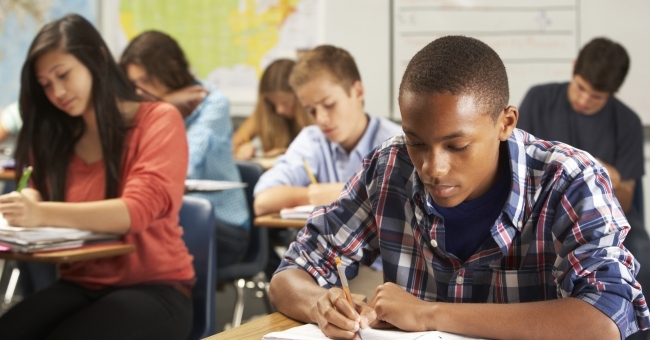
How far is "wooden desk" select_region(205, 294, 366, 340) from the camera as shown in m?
1.14

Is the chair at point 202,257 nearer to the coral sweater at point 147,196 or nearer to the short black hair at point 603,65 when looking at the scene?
the coral sweater at point 147,196

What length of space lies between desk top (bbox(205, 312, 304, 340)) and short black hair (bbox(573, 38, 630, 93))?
2595 mm

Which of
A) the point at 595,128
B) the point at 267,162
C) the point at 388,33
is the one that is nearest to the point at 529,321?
the point at 595,128

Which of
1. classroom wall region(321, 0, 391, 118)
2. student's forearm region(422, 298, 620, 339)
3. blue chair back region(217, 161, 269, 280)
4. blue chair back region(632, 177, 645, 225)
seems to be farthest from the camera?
Answer: classroom wall region(321, 0, 391, 118)

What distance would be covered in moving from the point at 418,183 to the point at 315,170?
157 cm

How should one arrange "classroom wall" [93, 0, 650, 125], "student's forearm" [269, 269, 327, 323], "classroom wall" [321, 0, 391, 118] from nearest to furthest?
"student's forearm" [269, 269, 327, 323] < "classroom wall" [93, 0, 650, 125] < "classroom wall" [321, 0, 391, 118]

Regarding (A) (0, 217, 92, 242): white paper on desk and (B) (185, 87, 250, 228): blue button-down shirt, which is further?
(B) (185, 87, 250, 228): blue button-down shirt

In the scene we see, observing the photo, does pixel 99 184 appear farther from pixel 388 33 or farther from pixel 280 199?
pixel 388 33

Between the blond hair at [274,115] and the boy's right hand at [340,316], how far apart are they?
3261mm

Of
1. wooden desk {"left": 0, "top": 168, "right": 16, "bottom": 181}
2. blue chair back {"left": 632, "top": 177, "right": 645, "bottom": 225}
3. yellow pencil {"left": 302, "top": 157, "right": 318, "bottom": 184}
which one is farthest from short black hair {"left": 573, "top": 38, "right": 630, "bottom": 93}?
wooden desk {"left": 0, "top": 168, "right": 16, "bottom": 181}

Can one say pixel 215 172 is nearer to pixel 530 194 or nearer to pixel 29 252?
pixel 29 252

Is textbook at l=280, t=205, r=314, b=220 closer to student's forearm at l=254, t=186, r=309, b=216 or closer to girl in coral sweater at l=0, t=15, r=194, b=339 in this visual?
student's forearm at l=254, t=186, r=309, b=216

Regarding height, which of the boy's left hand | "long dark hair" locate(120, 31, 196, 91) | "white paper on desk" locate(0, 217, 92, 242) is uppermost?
"long dark hair" locate(120, 31, 196, 91)

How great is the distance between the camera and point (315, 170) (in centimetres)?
288
